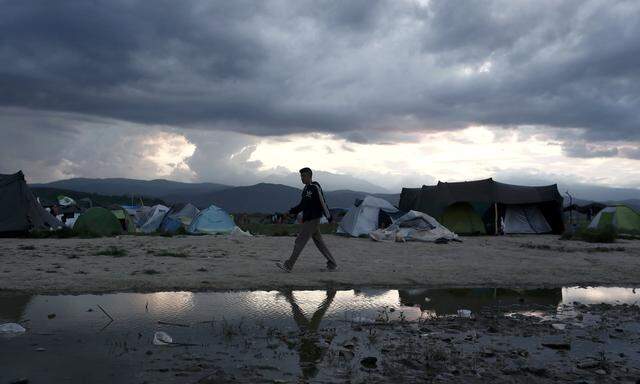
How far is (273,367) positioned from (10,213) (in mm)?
18652

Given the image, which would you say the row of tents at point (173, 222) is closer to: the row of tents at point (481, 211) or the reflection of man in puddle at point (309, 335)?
the row of tents at point (481, 211)

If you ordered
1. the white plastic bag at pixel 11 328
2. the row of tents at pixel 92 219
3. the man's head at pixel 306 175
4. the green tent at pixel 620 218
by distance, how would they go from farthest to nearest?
the green tent at pixel 620 218, the row of tents at pixel 92 219, the man's head at pixel 306 175, the white plastic bag at pixel 11 328

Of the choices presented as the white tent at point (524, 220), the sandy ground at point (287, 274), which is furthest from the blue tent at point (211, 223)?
the white tent at point (524, 220)

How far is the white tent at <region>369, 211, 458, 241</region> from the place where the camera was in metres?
20.2

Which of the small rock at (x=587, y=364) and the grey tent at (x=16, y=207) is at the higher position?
the grey tent at (x=16, y=207)

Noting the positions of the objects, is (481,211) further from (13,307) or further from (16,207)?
(13,307)

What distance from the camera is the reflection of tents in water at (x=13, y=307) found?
20.1ft

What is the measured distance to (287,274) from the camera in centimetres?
994

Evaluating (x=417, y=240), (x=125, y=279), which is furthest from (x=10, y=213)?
(x=417, y=240)

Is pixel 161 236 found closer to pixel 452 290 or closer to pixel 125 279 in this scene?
pixel 125 279

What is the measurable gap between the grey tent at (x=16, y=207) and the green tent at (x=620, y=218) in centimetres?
2562

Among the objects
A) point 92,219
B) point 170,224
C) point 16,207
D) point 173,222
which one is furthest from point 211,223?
point 16,207

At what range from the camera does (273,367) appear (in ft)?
14.9

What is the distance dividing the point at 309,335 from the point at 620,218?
26450mm
